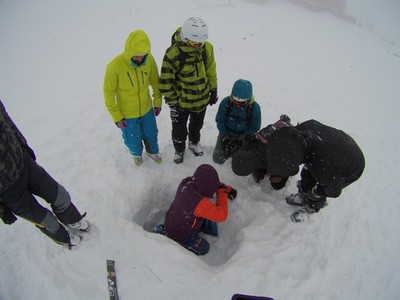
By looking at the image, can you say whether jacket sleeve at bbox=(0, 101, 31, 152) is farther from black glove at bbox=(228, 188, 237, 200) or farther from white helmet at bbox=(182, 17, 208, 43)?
black glove at bbox=(228, 188, 237, 200)

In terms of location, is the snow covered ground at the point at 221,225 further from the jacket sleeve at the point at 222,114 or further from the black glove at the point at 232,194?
the jacket sleeve at the point at 222,114

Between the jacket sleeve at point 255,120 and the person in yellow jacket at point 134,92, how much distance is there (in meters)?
1.50

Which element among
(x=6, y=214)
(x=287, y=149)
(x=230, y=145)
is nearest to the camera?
(x=6, y=214)

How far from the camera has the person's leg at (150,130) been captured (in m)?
4.06

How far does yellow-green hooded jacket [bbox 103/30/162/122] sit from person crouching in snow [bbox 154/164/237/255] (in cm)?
136

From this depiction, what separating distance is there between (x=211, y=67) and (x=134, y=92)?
117 centimetres

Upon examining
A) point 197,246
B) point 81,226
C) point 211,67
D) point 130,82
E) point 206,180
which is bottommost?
point 197,246

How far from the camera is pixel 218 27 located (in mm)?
15305

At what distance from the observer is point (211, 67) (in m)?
3.80

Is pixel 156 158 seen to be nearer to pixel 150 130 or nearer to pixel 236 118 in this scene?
pixel 150 130

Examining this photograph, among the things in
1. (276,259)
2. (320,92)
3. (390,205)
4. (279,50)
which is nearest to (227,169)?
(276,259)

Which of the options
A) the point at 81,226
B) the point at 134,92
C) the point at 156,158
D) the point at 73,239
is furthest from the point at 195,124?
the point at 73,239

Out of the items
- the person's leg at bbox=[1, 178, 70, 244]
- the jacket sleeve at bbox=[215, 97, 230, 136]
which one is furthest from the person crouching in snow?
the person's leg at bbox=[1, 178, 70, 244]

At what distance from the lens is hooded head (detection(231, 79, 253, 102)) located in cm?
367
